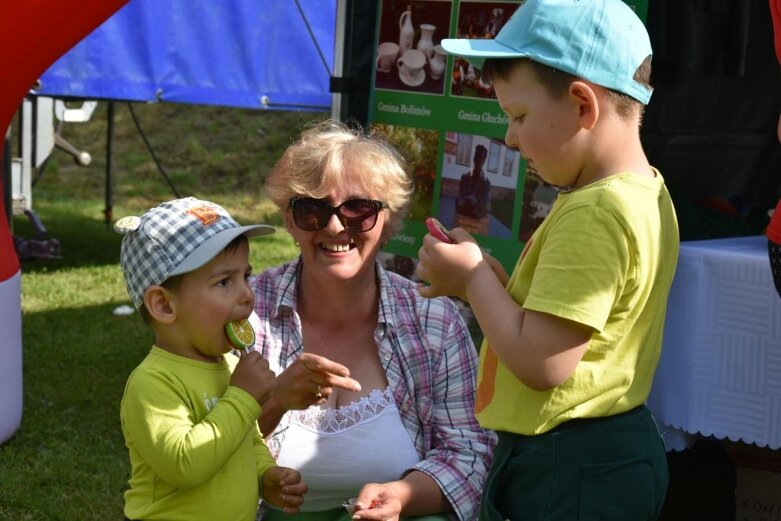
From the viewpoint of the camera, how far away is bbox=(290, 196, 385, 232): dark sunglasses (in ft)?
7.99

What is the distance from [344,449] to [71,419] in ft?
7.50

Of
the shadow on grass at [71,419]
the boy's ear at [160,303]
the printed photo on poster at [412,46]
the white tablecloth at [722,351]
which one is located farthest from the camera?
the shadow on grass at [71,419]

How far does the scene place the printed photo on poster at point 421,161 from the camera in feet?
11.4

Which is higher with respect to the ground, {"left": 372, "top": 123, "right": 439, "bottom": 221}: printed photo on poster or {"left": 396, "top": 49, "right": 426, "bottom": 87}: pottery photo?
{"left": 396, "top": 49, "right": 426, "bottom": 87}: pottery photo

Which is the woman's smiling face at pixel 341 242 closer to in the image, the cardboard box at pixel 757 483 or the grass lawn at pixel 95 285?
the grass lawn at pixel 95 285

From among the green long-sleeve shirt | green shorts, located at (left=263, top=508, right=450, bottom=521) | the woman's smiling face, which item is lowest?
green shorts, located at (left=263, top=508, right=450, bottom=521)

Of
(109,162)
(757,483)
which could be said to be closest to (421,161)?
(757,483)

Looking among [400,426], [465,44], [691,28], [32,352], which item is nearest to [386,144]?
[400,426]

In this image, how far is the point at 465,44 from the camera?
1720 mm

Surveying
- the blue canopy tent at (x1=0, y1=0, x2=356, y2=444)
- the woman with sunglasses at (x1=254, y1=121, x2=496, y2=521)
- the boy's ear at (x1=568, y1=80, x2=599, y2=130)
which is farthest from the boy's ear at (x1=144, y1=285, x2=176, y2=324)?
the blue canopy tent at (x1=0, y1=0, x2=356, y2=444)

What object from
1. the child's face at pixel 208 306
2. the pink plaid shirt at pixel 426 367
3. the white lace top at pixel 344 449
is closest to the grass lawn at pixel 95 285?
the pink plaid shirt at pixel 426 367

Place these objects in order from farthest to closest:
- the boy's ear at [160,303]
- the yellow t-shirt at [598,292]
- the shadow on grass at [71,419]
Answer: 1. the shadow on grass at [71,419]
2. the boy's ear at [160,303]
3. the yellow t-shirt at [598,292]

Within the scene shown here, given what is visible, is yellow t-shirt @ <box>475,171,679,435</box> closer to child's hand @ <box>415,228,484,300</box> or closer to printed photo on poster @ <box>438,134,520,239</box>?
child's hand @ <box>415,228,484,300</box>

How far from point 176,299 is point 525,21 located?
84cm
